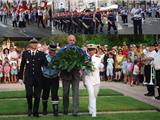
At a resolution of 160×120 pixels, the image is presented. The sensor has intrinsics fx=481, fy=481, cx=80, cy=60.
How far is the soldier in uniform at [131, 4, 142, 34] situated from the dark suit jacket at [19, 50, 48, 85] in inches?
557

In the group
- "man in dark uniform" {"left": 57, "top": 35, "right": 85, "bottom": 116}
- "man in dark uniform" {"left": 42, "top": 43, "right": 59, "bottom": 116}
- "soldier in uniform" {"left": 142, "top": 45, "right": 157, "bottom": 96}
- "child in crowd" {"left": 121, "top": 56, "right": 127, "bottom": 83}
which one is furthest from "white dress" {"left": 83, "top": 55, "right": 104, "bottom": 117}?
"child in crowd" {"left": 121, "top": 56, "right": 127, "bottom": 83}

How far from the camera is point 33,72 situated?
492 inches

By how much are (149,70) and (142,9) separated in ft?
30.3

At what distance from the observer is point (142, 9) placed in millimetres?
26328

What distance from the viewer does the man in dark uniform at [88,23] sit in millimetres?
26500

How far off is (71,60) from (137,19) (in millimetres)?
14161

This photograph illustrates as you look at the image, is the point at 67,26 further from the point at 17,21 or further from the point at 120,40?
the point at 120,40

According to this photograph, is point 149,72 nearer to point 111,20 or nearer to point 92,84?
point 92,84

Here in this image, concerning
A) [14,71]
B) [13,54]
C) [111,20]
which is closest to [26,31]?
[13,54]

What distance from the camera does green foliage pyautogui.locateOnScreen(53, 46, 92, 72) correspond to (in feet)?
40.7

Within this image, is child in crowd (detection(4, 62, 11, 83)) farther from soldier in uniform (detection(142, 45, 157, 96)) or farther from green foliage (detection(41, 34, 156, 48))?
soldier in uniform (detection(142, 45, 157, 96))

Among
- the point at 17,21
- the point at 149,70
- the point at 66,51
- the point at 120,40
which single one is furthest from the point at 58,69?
the point at 120,40

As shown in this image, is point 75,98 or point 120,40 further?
point 120,40

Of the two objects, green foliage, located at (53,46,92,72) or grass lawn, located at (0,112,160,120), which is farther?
green foliage, located at (53,46,92,72)
